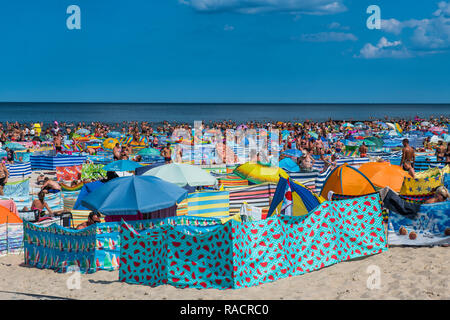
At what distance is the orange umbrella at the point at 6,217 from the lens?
928 cm

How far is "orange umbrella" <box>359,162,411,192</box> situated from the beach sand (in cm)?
304

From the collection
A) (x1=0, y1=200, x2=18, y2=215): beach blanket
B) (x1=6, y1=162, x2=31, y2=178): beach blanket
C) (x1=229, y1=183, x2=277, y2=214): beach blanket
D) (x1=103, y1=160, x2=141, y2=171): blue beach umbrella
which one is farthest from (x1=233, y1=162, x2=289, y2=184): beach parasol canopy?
(x1=6, y1=162, x2=31, y2=178): beach blanket

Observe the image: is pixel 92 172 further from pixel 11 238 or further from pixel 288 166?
pixel 11 238

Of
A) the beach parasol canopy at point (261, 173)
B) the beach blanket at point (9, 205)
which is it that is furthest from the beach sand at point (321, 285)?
the beach parasol canopy at point (261, 173)

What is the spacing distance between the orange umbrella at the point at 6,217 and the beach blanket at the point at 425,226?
6.98m

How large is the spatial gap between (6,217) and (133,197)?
3277mm

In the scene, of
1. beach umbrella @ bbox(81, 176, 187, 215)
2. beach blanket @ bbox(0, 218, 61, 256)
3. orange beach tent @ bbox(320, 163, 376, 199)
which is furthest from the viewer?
orange beach tent @ bbox(320, 163, 376, 199)

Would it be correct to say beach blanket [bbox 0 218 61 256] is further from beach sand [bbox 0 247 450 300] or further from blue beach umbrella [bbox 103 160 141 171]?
blue beach umbrella [bbox 103 160 141 171]

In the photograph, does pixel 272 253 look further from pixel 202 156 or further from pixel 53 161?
pixel 53 161

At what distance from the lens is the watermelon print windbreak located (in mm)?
6562

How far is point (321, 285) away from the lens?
21.8ft

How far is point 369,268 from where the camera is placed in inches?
278

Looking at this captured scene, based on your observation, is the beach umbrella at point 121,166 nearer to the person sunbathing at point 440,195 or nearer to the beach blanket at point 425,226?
the beach blanket at point 425,226

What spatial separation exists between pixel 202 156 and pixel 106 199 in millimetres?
Answer: 10015
